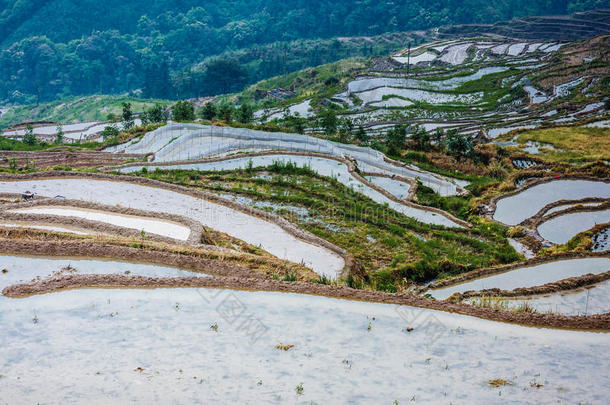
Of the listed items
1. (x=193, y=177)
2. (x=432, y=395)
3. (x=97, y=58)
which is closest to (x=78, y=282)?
(x=432, y=395)

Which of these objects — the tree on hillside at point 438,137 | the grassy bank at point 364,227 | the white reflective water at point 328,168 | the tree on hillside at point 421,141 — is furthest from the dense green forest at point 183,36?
the grassy bank at point 364,227

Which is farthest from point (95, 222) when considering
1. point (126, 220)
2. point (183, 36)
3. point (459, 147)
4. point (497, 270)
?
point (183, 36)

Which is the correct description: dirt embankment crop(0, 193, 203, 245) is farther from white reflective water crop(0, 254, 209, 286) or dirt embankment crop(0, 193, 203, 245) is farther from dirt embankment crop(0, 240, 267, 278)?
white reflective water crop(0, 254, 209, 286)

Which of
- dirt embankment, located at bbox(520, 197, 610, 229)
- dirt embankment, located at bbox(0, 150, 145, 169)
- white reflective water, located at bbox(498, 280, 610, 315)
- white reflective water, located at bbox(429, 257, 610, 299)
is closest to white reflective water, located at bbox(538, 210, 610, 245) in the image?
dirt embankment, located at bbox(520, 197, 610, 229)

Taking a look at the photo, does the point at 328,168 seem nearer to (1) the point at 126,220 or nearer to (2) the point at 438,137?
(1) the point at 126,220

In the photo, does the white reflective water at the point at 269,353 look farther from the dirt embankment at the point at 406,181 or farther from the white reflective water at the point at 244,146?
the white reflective water at the point at 244,146

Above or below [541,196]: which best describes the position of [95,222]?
below
